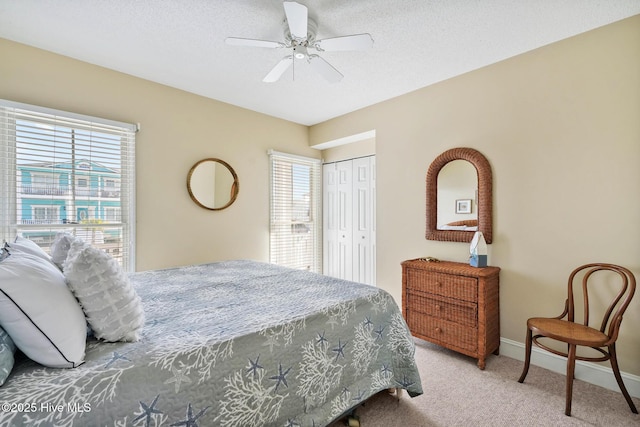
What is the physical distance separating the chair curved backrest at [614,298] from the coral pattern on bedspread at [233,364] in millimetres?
1266

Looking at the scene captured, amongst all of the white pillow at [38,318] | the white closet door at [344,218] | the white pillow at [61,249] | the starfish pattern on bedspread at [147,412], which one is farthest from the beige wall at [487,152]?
the starfish pattern on bedspread at [147,412]

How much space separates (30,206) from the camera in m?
2.39

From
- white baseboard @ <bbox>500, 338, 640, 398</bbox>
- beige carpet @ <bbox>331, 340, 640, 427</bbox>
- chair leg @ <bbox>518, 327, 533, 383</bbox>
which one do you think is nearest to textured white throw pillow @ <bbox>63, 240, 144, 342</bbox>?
beige carpet @ <bbox>331, 340, 640, 427</bbox>

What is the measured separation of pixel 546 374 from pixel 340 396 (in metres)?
1.79

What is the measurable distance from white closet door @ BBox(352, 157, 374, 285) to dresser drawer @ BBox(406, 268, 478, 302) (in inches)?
50.3

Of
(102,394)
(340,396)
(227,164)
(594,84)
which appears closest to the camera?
(102,394)

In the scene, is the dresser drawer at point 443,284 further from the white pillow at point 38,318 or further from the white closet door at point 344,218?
the white pillow at point 38,318

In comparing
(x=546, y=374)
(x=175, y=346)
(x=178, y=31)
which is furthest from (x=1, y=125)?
(x=546, y=374)

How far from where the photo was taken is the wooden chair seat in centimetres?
177

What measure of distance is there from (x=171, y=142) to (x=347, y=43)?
219 cm

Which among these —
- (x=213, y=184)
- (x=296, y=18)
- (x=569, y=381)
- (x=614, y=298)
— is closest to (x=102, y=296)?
(x=296, y=18)

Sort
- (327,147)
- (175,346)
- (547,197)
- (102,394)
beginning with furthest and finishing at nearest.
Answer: (327,147) → (547,197) → (175,346) → (102,394)

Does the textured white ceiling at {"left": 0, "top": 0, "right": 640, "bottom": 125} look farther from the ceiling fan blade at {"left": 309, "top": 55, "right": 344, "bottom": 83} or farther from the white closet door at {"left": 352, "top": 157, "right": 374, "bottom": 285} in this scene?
the white closet door at {"left": 352, "top": 157, "right": 374, "bottom": 285}

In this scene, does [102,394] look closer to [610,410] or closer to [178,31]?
[178,31]
